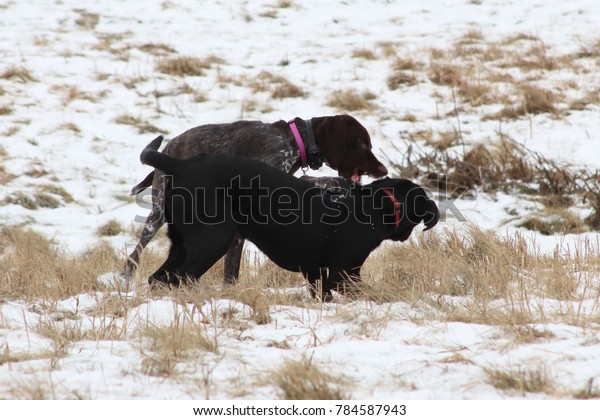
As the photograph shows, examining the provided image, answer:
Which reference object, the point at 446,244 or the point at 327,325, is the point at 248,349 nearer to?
the point at 327,325

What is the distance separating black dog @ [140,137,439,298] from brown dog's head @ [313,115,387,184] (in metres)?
0.73

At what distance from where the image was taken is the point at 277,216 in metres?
4.46

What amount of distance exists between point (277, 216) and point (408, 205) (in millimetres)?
841

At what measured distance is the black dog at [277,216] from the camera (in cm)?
425

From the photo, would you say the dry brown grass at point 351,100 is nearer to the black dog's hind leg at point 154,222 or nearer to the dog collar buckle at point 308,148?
the dog collar buckle at point 308,148

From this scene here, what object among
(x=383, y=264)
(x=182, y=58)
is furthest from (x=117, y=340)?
(x=182, y=58)

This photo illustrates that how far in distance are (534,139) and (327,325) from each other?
646 centimetres

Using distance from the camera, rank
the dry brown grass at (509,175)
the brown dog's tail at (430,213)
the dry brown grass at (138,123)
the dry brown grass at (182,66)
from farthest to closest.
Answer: the dry brown grass at (182,66) → the dry brown grass at (138,123) → the dry brown grass at (509,175) → the brown dog's tail at (430,213)

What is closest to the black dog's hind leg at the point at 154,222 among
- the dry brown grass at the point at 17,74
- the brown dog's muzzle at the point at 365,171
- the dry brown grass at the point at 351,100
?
the brown dog's muzzle at the point at 365,171

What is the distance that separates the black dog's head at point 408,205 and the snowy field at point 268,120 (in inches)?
30.1

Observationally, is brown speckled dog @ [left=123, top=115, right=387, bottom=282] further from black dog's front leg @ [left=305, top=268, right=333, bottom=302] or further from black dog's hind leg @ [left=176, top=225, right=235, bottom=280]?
black dog's hind leg @ [left=176, top=225, right=235, bottom=280]

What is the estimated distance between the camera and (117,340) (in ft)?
10.9

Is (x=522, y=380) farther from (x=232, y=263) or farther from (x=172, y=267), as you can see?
(x=232, y=263)

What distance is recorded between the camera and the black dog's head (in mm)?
4656
